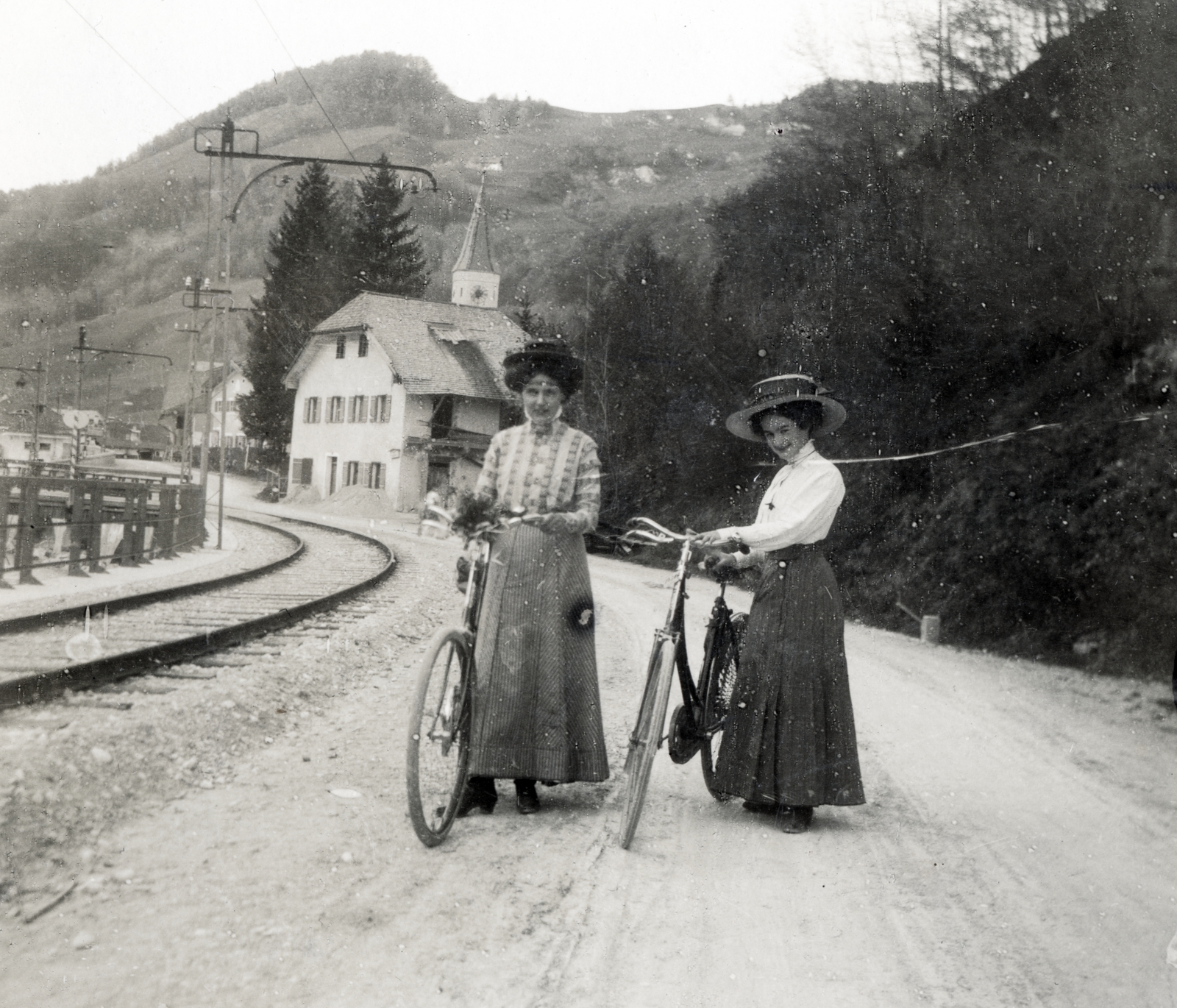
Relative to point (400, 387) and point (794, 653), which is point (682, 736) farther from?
point (400, 387)

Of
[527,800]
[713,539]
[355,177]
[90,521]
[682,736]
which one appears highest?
[355,177]

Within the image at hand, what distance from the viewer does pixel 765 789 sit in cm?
447

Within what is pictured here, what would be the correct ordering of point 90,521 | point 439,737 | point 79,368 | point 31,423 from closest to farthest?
point 439,737, point 90,521, point 79,368, point 31,423

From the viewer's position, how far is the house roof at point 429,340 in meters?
35.4

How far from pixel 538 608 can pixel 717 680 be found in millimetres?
901

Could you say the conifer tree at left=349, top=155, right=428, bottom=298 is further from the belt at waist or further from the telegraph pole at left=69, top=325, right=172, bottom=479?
the belt at waist

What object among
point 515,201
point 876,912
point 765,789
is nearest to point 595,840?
point 765,789

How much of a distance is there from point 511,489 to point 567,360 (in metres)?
0.57

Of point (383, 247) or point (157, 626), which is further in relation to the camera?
point (383, 247)

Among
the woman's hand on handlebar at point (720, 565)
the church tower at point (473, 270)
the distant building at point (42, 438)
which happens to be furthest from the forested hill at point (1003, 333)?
the distant building at point (42, 438)

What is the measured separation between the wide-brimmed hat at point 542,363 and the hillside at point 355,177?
1907mm

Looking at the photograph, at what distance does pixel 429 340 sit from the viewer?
125ft

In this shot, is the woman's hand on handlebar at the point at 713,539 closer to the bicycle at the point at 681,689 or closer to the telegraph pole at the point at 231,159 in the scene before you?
the bicycle at the point at 681,689

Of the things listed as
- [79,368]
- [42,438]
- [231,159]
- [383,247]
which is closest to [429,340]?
[383,247]
